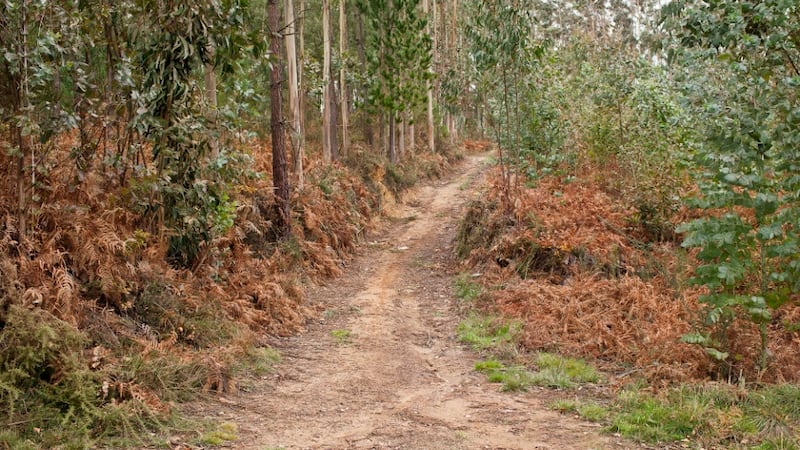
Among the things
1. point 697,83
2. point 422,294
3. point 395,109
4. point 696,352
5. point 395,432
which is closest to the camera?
point 395,432

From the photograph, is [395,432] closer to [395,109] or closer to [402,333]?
[402,333]

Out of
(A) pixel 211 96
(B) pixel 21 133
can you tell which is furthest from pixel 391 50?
(B) pixel 21 133

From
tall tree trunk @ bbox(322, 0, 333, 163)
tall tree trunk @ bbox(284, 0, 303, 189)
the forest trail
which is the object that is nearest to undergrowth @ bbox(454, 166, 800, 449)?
the forest trail

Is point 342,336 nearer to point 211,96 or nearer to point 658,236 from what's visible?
point 211,96

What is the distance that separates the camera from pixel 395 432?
263 inches

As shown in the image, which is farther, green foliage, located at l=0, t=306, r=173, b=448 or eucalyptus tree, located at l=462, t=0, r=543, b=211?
eucalyptus tree, located at l=462, t=0, r=543, b=211

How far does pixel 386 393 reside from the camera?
8.02 meters

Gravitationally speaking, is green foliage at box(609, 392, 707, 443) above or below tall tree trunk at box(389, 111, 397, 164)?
below

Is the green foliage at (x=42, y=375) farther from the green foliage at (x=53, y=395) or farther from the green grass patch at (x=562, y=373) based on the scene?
the green grass patch at (x=562, y=373)

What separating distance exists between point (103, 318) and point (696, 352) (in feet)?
21.8

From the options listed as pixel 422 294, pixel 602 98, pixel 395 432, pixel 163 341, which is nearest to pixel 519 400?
pixel 395 432

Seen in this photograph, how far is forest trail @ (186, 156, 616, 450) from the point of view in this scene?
21.5 feet

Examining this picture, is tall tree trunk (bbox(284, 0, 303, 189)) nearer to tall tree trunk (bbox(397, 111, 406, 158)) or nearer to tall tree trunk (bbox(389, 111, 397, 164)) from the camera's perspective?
tall tree trunk (bbox(389, 111, 397, 164))

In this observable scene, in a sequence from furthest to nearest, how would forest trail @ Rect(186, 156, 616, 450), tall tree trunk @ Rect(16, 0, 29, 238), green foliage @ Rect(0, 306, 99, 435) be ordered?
tall tree trunk @ Rect(16, 0, 29, 238) < forest trail @ Rect(186, 156, 616, 450) < green foliage @ Rect(0, 306, 99, 435)
